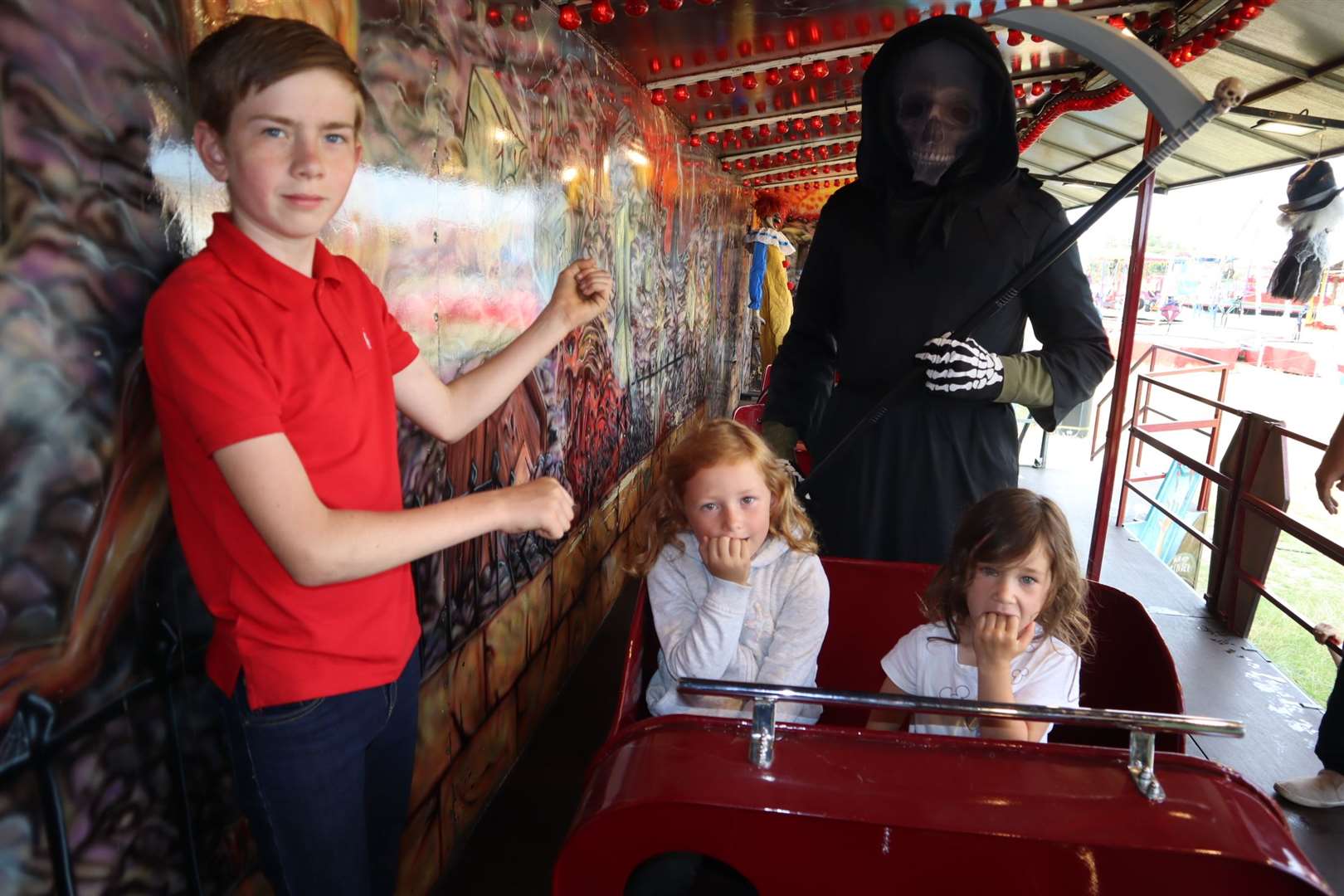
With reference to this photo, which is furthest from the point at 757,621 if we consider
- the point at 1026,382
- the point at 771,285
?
the point at 771,285

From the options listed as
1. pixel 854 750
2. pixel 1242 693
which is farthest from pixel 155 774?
pixel 1242 693

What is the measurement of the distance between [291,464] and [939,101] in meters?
1.92

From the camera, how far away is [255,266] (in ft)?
3.32

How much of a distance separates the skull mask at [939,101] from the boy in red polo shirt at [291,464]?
1576 millimetres

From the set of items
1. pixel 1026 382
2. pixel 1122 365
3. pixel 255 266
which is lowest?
pixel 1122 365

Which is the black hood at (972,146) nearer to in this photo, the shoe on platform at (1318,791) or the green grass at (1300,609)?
the shoe on platform at (1318,791)

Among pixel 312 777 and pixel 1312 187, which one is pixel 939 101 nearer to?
pixel 312 777

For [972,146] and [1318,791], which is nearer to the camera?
[972,146]

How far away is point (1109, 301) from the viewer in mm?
21219

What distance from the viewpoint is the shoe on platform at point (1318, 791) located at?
2.71 m

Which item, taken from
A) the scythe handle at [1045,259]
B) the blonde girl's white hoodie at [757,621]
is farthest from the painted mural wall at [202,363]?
the scythe handle at [1045,259]

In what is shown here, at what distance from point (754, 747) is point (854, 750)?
14cm

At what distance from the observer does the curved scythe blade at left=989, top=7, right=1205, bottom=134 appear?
187cm

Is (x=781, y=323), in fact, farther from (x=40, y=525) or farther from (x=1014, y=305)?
(x=40, y=525)
